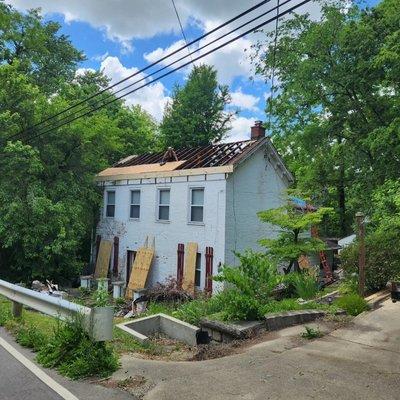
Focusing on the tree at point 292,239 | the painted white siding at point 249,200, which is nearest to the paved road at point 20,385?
the tree at point 292,239

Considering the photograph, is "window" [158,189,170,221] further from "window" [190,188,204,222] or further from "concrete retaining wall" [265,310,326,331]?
"concrete retaining wall" [265,310,326,331]

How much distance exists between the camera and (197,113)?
39312 mm

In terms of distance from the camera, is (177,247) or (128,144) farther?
(128,144)

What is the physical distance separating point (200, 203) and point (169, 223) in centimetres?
191

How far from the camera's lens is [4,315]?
27.3 ft

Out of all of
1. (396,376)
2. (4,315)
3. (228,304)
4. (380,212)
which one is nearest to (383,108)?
(380,212)

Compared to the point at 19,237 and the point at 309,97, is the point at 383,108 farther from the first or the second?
the point at 19,237

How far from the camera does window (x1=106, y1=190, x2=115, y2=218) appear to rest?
71.0ft

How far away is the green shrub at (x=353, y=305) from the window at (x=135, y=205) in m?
12.4

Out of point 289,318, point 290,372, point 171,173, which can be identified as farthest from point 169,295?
point 290,372

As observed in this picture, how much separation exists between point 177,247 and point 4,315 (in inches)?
383

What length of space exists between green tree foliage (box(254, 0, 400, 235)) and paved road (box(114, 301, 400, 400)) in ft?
37.7

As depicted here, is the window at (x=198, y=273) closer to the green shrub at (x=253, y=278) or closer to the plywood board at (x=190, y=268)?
the plywood board at (x=190, y=268)

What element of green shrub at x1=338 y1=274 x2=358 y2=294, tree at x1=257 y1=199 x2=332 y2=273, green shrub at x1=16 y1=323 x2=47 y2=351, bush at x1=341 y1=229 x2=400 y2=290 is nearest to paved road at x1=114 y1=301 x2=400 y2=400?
green shrub at x1=16 y1=323 x2=47 y2=351
